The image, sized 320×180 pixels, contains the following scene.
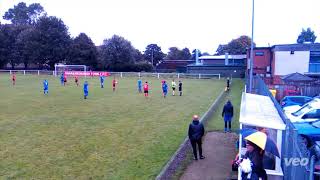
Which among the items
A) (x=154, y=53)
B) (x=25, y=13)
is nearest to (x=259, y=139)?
(x=154, y=53)

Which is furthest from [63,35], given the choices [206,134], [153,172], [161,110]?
[153,172]

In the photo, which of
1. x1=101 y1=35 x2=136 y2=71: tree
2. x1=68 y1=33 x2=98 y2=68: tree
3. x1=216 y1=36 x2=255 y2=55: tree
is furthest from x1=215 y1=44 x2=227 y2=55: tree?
x1=68 y1=33 x2=98 y2=68: tree

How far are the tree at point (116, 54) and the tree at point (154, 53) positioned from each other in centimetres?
3046

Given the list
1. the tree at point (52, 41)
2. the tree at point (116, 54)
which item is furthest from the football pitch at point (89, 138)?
the tree at point (52, 41)

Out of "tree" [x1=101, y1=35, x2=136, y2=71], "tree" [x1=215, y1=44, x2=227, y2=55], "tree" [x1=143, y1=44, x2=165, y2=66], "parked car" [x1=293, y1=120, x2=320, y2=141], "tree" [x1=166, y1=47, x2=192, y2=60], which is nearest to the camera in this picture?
"parked car" [x1=293, y1=120, x2=320, y2=141]

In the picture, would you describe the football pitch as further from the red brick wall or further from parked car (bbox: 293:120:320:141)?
the red brick wall

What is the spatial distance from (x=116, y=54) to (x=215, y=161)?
62050 mm

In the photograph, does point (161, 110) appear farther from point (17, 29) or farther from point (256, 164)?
point (17, 29)

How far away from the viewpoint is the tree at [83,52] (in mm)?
72375

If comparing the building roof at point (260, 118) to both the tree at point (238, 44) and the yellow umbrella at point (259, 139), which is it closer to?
the yellow umbrella at point (259, 139)

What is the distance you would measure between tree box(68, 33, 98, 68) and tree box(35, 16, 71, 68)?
1396 millimetres

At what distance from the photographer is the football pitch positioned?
1024cm

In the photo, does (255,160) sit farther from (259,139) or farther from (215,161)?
(215,161)

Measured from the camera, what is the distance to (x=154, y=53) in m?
104
